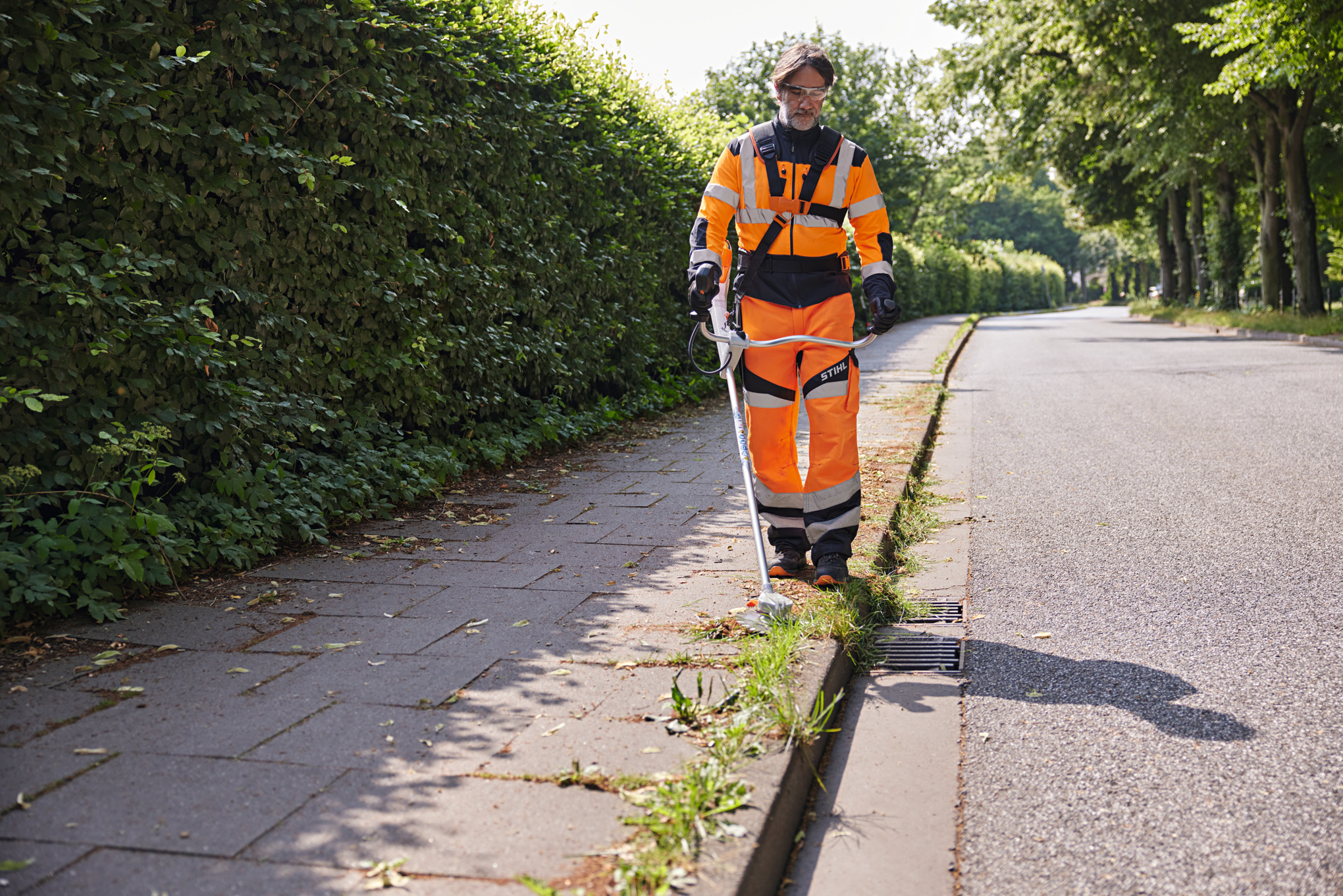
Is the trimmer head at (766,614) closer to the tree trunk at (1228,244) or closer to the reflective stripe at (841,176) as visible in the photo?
the reflective stripe at (841,176)

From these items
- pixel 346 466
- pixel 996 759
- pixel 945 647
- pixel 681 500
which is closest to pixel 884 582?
pixel 945 647

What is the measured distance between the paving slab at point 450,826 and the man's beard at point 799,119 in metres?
2.94

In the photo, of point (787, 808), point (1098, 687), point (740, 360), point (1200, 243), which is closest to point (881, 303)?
point (740, 360)

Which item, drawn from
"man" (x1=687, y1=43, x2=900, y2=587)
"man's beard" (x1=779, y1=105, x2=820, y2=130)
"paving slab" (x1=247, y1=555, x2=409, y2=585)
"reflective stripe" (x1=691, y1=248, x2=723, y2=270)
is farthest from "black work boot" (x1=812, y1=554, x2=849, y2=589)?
"paving slab" (x1=247, y1=555, x2=409, y2=585)

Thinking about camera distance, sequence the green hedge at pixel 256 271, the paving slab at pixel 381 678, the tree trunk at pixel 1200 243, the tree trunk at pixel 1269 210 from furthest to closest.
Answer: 1. the tree trunk at pixel 1200 243
2. the tree trunk at pixel 1269 210
3. the green hedge at pixel 256 271
4. the paving slab at pixel 381 678

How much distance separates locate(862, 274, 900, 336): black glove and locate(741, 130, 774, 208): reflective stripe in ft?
1.71

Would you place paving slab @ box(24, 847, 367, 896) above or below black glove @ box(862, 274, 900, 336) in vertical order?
below

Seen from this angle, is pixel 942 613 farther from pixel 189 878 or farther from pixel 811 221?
pixel 189 878

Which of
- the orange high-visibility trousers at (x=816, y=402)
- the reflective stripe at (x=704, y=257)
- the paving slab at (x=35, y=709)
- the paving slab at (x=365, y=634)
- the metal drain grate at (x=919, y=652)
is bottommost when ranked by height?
the metal drain grate at (x=919, y=652)

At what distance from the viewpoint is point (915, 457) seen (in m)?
7.89

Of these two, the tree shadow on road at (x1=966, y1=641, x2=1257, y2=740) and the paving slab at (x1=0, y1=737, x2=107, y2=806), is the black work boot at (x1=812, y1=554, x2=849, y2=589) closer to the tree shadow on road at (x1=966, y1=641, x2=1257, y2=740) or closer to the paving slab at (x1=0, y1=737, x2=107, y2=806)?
the tree shadow on road at (x1=966, y1=641, x2=1257, y2=740)

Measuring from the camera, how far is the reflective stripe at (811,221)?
4535mm

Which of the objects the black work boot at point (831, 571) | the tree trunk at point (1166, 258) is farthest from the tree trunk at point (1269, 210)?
the black work boot at point (831, 571)

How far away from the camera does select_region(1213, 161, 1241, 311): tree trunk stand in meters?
30.7
